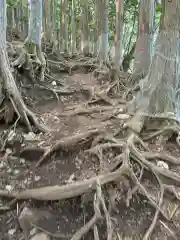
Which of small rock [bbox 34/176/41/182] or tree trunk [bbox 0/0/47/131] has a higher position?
tree trunk [bbox 0/0/47/131]

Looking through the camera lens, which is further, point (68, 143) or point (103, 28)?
point (103, 28)

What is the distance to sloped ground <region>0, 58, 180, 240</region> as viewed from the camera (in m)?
3.03

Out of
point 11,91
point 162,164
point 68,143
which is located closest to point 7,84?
point 11,91

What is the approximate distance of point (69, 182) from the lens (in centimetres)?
358

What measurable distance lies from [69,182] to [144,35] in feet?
18.7

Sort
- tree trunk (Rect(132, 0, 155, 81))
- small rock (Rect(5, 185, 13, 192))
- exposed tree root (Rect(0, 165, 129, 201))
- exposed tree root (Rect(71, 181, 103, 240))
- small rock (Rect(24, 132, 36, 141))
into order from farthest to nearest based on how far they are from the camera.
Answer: tree trunk (Rect(132, 0, 155, 81)) < small rock (Rect(24, 132, 36, 141)) < small rock (Rect(5, 185, 13, 192)) < exposed tree root (Rect(0, 165, 129, 201)) < exposed tree root (Rect(71, 181, 103, 240))

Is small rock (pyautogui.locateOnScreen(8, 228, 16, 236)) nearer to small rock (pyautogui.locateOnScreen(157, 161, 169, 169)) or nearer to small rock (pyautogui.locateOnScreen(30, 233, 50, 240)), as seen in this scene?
small rock (pyautogui.locateOnScreen(30, 233, 50, 240))

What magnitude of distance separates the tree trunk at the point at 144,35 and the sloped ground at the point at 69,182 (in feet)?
9.88

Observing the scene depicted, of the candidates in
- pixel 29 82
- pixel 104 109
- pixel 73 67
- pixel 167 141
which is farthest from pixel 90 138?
pixel 73 67

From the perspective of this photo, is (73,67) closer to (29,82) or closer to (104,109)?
(29,82)

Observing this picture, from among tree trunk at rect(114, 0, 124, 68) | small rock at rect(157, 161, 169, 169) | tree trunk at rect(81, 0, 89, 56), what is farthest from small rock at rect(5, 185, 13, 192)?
tree trunk at rect(81, 0, 89, 56)

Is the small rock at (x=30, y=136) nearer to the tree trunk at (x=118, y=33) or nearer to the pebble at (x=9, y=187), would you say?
the pebble at (x=9, y=187)

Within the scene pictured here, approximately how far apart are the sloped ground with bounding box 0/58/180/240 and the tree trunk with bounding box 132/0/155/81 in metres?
3.01

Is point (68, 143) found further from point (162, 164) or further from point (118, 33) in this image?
point (118, 33)
